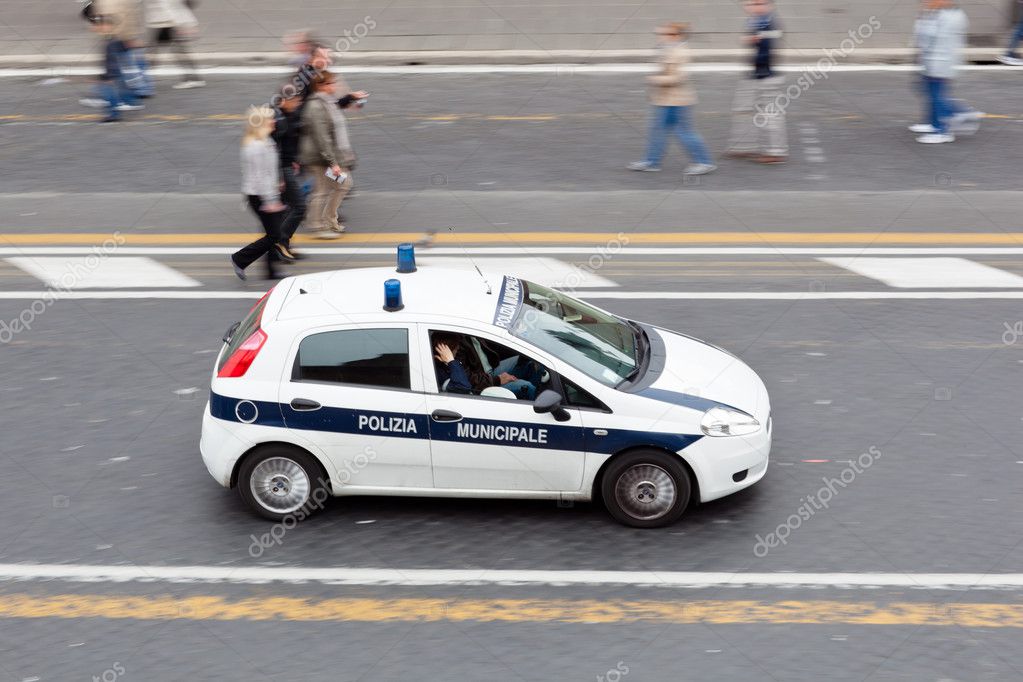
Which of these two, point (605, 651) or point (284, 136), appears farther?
point (284, 136)

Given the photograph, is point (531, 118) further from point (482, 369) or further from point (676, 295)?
point (482, 369)

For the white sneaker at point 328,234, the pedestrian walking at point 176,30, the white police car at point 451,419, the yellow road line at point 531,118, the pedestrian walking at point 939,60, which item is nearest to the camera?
the white police car at point 451,419

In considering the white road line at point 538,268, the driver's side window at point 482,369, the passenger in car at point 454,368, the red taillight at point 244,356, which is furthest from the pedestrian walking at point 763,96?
the red taillight at point 244,356

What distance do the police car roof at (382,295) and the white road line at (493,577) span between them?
5.56ft

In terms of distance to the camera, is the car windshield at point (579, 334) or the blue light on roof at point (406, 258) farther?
the blue light on roof at point (406, 258)

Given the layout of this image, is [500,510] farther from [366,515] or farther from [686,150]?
[686,150]

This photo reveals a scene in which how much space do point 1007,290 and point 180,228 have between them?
9183 mm

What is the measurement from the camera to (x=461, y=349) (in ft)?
26.9

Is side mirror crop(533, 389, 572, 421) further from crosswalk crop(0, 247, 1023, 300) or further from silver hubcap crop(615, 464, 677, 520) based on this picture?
crosswalk crop(0, 247, 1023, 300)

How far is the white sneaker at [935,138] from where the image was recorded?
16.3 metres

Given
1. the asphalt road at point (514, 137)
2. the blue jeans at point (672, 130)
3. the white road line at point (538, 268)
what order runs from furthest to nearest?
the asphalt road at point (514, 137) → the blue jeans at point (672, 130) → the white road line at point (538, 268)

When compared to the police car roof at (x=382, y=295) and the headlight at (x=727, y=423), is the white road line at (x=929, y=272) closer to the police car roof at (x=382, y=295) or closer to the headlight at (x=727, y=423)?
the headlight at (x=727, y=423)

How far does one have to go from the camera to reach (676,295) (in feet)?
40.4

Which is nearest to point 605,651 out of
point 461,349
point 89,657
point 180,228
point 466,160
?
point 461,349
